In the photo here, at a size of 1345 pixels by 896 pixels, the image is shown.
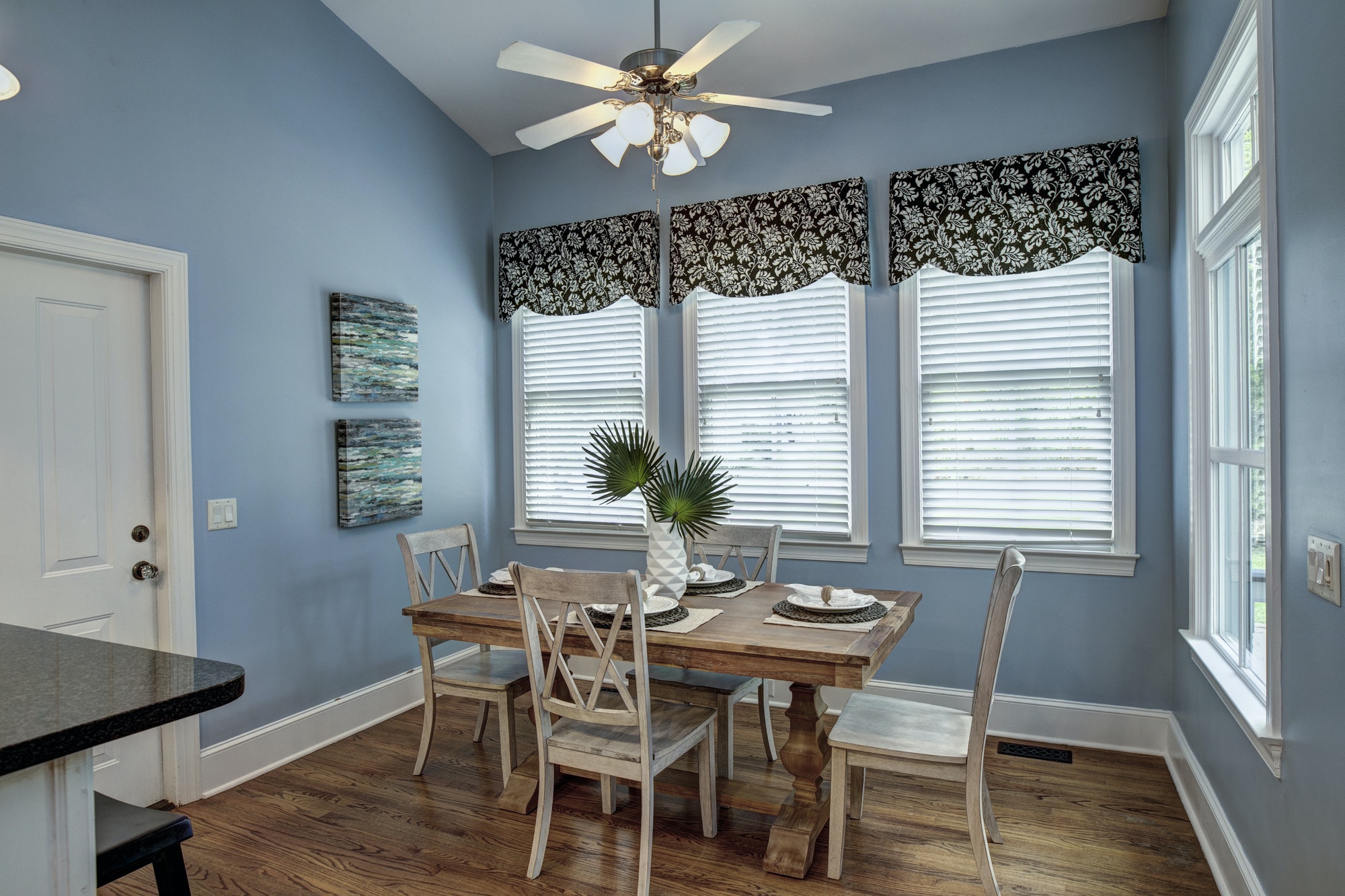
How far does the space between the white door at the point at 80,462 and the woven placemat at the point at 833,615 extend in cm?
234

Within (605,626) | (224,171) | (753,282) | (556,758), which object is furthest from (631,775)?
(224,171)

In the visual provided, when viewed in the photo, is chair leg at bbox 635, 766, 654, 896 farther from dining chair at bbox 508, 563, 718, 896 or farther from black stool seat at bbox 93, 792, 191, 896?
black stool seat at bbox 93, 792, 191, 896

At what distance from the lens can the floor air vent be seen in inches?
132

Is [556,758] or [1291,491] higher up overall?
[1291,491]

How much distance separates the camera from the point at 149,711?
1.09 metres

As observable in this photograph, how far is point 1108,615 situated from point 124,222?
13.6 feet

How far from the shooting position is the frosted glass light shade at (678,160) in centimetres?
281

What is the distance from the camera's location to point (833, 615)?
2.67 meters

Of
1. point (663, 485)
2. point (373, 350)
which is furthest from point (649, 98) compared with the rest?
point (373, 350)

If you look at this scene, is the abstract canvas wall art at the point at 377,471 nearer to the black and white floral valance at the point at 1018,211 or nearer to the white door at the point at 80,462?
the white door at the point at 80,462

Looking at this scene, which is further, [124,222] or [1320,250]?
[124,222]

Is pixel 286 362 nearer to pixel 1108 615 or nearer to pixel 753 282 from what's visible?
pixel 753 282

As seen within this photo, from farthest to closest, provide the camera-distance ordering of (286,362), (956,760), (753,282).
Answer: (753,282) < (286,362) < (956,760)

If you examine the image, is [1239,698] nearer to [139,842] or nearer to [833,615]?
[833,615]
